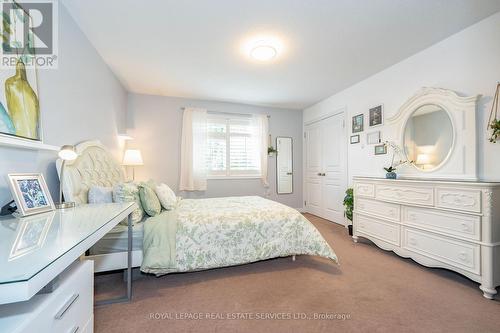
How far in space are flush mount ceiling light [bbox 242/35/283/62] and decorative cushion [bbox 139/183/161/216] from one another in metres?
1.94

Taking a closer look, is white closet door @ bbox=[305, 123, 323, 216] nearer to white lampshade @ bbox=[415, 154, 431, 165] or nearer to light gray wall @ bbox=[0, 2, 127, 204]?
white lampshade @ bbox=[415, 154, 431, 165]

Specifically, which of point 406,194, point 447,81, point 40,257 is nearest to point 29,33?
point 40,257

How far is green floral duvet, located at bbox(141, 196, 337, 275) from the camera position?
1.94 meters

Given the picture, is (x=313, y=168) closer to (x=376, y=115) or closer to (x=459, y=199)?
(x=376, y=115)

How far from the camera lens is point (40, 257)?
2.20 ft

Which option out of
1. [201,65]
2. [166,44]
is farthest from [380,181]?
[166,44]

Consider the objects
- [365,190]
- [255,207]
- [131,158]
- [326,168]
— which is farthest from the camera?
[326,168]

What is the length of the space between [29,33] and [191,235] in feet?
6.35

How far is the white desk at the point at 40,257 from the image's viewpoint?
0.55 metres

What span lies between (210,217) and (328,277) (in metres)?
1.30

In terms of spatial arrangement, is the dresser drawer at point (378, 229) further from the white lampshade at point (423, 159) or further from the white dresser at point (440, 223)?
the white lampshade at point (423, 159)

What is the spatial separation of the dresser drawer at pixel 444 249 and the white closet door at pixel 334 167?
1.57 m

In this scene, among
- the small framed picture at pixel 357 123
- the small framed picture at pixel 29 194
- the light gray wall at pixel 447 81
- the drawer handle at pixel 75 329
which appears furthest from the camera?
the small framed picture at pixel 357 123

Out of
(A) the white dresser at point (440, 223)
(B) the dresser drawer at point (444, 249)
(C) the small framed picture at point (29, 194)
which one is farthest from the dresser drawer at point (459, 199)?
(C) the small framed picture at point (29, 194)
